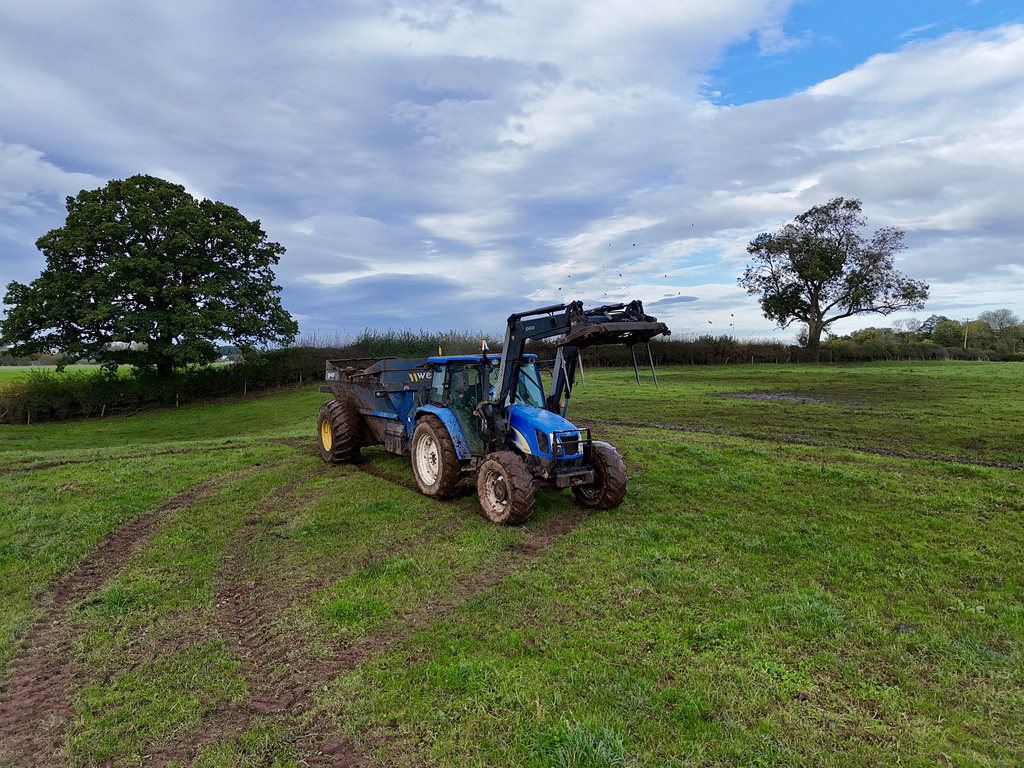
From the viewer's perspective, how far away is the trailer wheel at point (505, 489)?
7.06m

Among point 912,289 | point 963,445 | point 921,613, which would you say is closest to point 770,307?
point 912,289

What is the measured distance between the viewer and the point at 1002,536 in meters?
6.72

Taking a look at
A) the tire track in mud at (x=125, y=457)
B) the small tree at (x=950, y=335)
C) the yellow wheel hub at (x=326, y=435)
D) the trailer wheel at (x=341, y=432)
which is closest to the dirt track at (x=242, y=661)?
the trailer wheel at (x=341, y=432)

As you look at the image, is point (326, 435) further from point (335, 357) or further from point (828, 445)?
point (335, 357)

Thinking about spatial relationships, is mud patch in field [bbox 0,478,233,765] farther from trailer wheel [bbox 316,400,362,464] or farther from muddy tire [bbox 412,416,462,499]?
trailer wheel [bbox 316,400,362,464]

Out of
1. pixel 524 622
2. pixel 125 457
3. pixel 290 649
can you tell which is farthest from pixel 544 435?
pixel 125 457

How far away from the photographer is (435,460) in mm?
8734

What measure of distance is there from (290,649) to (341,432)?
7124mm

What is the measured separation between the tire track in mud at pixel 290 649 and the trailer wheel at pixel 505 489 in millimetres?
367

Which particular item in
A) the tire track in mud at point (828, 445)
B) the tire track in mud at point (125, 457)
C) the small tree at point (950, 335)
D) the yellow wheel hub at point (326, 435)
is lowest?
the tire track in mud at point (828, 445)

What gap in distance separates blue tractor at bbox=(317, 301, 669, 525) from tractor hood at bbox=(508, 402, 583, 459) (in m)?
0.01

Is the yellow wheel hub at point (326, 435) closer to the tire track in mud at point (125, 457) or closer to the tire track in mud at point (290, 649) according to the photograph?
the tire track in mud at point (125, 457)

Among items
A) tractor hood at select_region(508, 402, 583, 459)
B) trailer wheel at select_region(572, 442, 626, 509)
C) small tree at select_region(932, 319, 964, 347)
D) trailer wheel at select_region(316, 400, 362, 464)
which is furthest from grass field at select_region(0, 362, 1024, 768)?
small tree at select_region(932, 319, 964, 347)

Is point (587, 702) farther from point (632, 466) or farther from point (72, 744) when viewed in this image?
point (632, 466)
